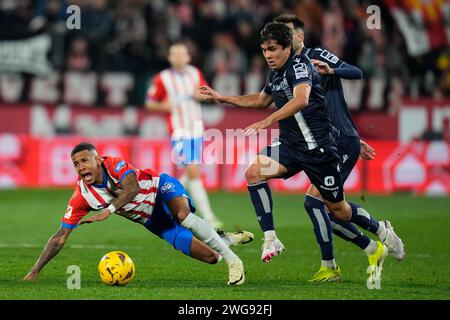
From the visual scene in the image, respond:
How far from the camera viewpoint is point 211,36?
72.1 ft

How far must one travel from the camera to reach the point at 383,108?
69.4 feet

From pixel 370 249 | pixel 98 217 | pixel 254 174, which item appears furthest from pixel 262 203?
pixel 98 217

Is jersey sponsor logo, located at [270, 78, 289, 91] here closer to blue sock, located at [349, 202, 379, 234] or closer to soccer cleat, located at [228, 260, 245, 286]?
blue sock, located at [349, 202, 379, 234]

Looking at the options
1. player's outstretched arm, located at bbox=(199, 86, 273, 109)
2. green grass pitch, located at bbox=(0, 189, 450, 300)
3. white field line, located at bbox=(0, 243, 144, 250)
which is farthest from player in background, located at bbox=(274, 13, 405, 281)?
white field line, located at bbox=(0, 243, 144, 250)

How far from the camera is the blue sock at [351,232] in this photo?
982 centimetres

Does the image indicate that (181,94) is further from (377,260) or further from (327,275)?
(327,275)

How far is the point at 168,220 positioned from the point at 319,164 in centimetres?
146

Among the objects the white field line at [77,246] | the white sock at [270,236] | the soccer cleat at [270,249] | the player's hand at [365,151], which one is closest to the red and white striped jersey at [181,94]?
the white field line at [77,246]

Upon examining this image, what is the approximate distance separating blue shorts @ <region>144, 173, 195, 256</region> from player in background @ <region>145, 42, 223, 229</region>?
5.04 meters

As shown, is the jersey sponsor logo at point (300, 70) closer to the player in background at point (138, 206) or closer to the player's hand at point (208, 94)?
the player's hand at point (208, 94)

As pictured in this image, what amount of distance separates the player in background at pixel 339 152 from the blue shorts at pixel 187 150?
16.5 ft
